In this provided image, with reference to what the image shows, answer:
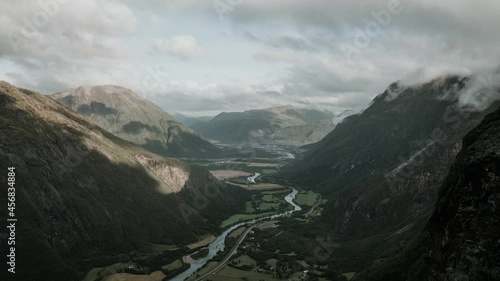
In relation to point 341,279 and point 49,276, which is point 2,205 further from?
point 341,279

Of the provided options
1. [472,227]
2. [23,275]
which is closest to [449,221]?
[472,227]

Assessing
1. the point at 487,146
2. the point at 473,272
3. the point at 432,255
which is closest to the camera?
the point at 473,272

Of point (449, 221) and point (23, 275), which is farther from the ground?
point (449, 221)

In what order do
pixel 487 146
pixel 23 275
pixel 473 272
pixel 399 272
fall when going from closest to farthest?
pixel 473 272 → pixel 487 146 → pixel 399 272 → pixel 23 275

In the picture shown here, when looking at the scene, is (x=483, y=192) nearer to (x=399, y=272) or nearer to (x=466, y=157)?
(x=466, y=157)

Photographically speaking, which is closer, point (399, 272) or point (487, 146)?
point (487, 146)

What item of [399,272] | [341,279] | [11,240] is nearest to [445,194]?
[399,272]

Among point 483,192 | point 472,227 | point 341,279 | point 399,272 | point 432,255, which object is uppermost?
point 483,192
